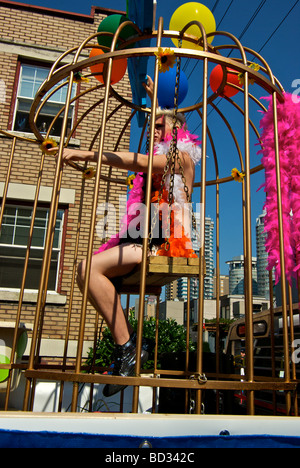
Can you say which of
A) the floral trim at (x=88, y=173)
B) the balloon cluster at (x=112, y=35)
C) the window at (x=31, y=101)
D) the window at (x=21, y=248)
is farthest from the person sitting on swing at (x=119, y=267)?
the window at (x=31, y=101)

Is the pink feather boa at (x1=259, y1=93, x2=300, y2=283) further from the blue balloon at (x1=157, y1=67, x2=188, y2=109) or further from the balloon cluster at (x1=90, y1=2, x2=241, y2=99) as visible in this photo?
the blue balloon at (x1=157, y1=67, x2=188, y2=109)

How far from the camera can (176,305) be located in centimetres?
3956

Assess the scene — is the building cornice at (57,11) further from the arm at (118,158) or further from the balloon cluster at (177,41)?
the arm at (118,158)

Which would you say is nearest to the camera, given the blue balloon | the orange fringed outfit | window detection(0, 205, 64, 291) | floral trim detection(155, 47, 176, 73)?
floral trim detection(155, 47, 176, 73)

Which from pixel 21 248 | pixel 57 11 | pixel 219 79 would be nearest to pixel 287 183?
pixel 219 79

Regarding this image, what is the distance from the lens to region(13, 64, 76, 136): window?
6.80 meters

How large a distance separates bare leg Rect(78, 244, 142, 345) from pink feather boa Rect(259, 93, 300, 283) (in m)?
0.77

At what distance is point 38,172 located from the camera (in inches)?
227

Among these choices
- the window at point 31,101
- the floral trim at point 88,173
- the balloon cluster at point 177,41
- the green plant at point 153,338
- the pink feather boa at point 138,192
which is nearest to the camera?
the pink feather boa at point 138,192

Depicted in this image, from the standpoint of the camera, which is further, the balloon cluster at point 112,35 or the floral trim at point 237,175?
the floral trim at point 237,175

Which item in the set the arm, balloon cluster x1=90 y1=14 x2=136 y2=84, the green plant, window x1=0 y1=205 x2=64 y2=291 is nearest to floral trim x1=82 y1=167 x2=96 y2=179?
balloon cluster x1=90 y1=14 x2=136 y2=84

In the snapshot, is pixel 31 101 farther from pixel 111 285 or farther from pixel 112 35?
pixel 111 285

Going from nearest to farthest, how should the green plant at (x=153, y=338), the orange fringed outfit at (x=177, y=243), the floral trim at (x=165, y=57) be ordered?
1. the floral trim at (x=165, y=57)
2. the orange fringed outfit at (x=177, y=243)
3. the green plant at (x=153, y=338)

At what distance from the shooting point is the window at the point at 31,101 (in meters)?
6.80
